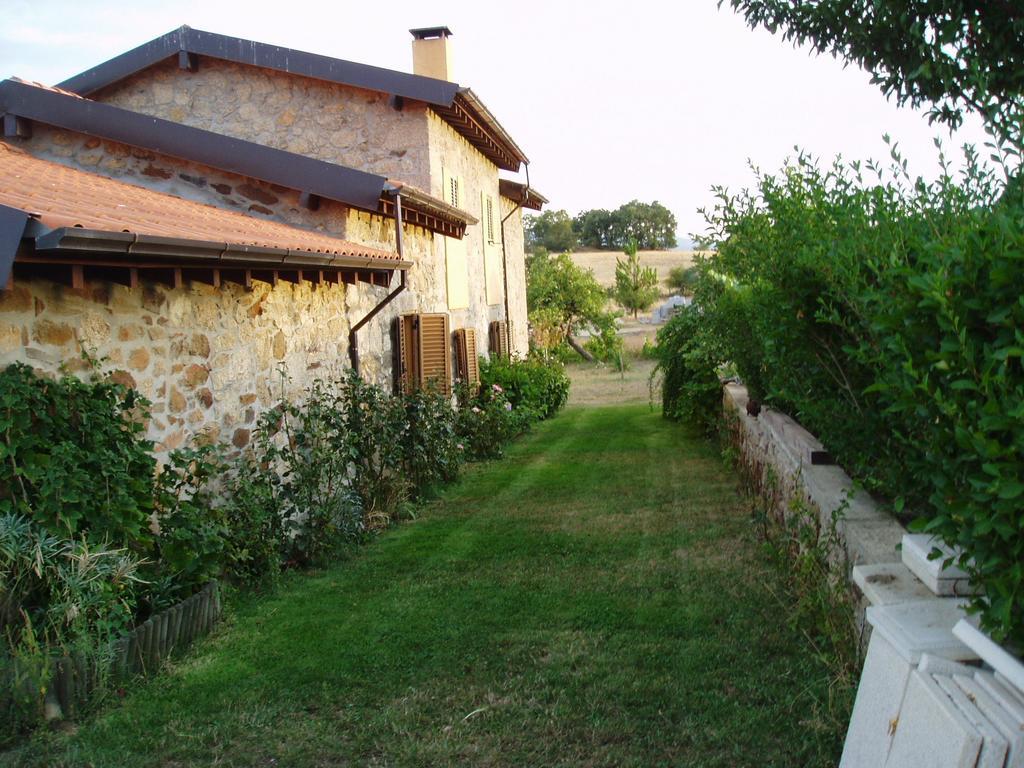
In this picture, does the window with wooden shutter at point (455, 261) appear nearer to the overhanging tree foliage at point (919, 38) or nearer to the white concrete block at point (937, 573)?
the overhanging tree foliage at point (919, 38)

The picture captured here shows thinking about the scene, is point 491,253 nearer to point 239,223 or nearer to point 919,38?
point 239,223

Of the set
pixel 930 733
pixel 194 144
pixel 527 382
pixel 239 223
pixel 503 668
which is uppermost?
pixel 194 144

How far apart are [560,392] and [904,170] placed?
1336 cm

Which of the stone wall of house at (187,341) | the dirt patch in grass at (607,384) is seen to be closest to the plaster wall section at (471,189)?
the dirt patch in grass at (607,384)

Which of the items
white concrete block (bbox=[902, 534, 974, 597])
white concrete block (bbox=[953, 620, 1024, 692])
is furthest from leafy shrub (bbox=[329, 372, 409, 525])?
white concrete block (bbox=[953, 620, 1024, 692])

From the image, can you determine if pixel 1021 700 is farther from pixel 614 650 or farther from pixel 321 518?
pixel 321 518

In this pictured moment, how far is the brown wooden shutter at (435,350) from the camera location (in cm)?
1064

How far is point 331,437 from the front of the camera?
740cm

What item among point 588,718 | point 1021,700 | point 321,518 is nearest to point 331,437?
point 321,518

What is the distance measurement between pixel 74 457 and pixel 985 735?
154 inches

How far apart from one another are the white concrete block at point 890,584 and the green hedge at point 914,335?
0.79ft

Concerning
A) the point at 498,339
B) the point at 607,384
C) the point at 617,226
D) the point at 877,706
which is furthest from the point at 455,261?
the point at 617,226

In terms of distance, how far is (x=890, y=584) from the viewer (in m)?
3.33

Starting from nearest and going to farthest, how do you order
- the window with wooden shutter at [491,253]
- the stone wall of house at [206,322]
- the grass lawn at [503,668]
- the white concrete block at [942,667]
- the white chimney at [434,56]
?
the white concrete block at [942,667] < the grass lawn at [503,668] < the stone wall of house at [206,322] < the white chimney at [434,56] < the window with wooden shutter at [491,253]
